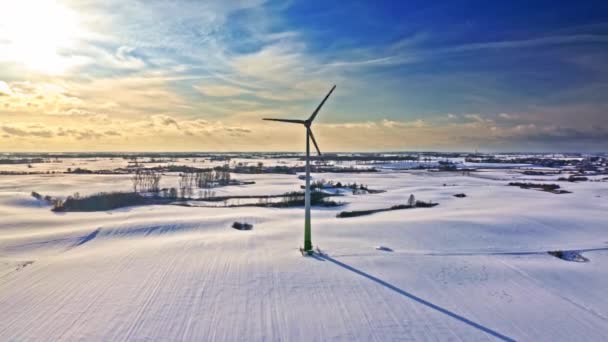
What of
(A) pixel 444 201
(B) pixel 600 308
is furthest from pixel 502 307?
(A) pixel 444 201

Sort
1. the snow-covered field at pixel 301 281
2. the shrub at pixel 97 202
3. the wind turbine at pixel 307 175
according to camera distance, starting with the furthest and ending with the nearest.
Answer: the shrub at pixel 97 202 < the wind turbine at pixel 307 175 < the snow-covered field at pixel 301 281

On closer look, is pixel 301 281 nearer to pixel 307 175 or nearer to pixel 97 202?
pixel 307 175

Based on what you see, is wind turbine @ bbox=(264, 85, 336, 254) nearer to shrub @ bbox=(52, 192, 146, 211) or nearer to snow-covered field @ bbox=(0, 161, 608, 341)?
snow-covered field @ bbox=(0, 161, 608, 341)

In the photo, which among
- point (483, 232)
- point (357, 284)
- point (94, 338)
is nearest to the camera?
point (94, 338)

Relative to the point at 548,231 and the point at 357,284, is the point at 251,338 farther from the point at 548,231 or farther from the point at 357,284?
the point at 548,231

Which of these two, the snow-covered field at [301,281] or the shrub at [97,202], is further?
the shrub at [97,202]

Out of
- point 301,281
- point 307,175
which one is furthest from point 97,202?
point 301,281

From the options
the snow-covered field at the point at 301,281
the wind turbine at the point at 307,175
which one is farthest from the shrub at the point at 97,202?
the wind turbine at the point at 307,175

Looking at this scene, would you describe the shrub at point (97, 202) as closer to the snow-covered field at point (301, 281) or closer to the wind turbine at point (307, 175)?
the snow-covered field at point (301, 281)

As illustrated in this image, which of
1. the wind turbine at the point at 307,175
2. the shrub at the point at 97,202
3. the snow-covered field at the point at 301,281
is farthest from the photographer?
the shrub at the point at 97,202
